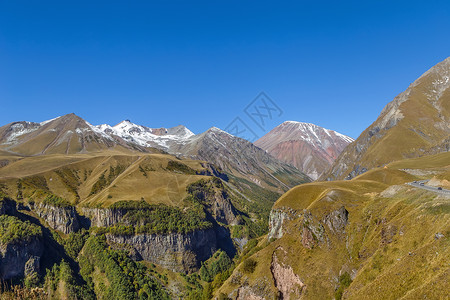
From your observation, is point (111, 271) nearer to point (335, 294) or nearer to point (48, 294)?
point (48, 294)

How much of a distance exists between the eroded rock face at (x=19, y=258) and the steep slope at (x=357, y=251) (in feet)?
392

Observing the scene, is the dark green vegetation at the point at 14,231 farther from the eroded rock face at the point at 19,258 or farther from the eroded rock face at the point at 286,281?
the eroded rock face at the point at 286,281

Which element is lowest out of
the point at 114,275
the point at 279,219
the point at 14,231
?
the point at 279,219

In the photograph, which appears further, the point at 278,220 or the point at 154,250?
the point at 154,250

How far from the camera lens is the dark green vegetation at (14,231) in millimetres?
151750

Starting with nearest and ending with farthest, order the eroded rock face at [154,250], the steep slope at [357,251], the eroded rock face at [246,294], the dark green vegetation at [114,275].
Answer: the steep slope at [357,251] → the eroded rock face at [246,294] → the dark green vegetation at [114,275] → the eroded rock face at [154,250]

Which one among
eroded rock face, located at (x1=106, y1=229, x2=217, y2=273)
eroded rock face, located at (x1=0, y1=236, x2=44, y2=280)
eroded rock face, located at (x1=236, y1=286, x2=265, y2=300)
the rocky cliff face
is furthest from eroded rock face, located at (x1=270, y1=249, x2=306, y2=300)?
eroded rock face, located at (x1=0, y1=236, x2=44, y2=280)

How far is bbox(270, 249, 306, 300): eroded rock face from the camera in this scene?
94000 mm

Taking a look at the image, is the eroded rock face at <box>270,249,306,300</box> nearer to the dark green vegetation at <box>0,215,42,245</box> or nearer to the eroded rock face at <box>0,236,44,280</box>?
the eroded rock face at <box>0,236,44,280</box>

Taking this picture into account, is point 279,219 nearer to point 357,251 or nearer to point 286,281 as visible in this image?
point 286,281

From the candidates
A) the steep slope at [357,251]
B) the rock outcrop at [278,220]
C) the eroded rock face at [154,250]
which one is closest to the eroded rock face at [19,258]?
the eroded rock face at [154,250]

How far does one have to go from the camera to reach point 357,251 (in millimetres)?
91500

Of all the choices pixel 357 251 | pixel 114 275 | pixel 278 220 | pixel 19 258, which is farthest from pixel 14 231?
pixel 357 251

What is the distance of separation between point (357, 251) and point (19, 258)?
562 feet
